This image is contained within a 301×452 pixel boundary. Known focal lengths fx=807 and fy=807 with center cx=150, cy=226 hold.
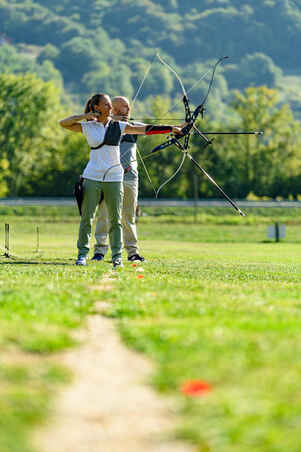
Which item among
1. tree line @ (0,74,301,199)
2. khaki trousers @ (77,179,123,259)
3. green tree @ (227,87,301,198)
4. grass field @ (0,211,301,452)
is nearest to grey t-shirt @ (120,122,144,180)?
khaki trousers @ (77,179,123,259)

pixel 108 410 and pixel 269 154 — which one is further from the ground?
pixel 269 154

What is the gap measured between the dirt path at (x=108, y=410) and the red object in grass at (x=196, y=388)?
185mm

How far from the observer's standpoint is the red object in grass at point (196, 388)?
508 cm

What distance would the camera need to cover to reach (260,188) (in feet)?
344

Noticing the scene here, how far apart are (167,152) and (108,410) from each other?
96543mm

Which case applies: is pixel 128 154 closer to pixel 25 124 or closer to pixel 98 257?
pixel 98 257

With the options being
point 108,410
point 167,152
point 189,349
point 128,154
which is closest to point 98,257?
point 128,154

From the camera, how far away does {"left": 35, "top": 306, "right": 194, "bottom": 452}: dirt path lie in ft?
14.4

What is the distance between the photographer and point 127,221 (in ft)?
51.3

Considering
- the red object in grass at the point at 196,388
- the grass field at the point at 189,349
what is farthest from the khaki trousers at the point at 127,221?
the red object in grass at the point at 196,388

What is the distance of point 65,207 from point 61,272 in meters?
71.4

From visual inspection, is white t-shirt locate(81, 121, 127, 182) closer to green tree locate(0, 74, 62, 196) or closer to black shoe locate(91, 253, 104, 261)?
black shoe locate(91, 253, 104, 261)

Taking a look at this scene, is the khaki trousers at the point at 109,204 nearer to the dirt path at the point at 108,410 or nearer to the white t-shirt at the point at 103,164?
the white t-shirt at the point at 103,164

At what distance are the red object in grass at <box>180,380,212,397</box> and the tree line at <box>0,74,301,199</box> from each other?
90.8 meters
